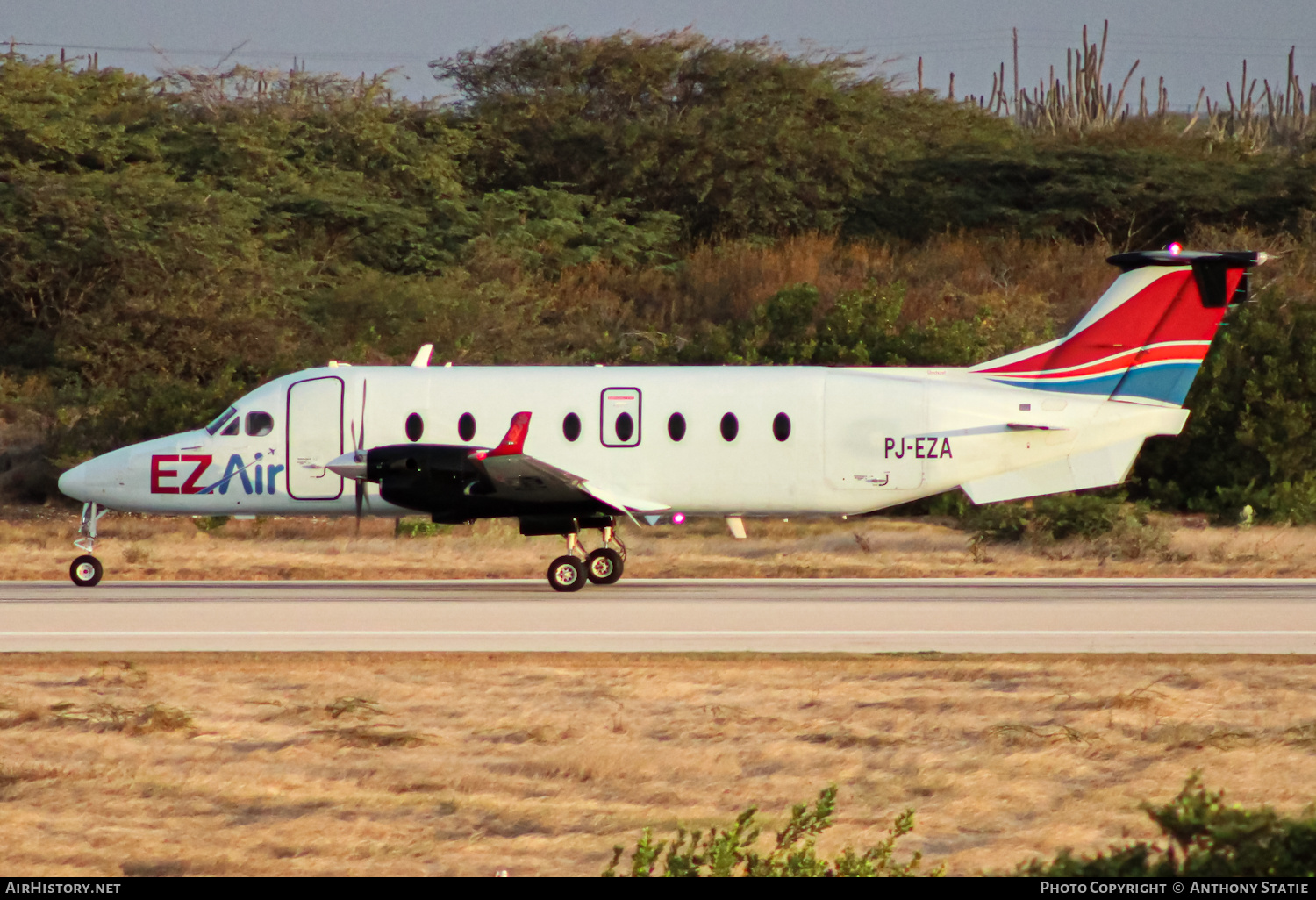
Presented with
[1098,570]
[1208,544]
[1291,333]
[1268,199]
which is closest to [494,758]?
A: [1098,570]

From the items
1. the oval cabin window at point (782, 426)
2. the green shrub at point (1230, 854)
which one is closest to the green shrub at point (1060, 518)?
the oval cabin window at point (782, 426)

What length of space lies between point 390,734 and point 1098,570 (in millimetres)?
14375

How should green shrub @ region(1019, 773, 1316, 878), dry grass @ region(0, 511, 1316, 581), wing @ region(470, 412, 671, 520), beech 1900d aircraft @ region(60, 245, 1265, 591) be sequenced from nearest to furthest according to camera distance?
green shrub @ region(1019, 773, 1316, 878)
wing @ region(470, 412, 671, 520)
beech 1900d aircraft @ region(60, 245, 1265, 591)
dry grass @ region(0, 511, 1316, 581)

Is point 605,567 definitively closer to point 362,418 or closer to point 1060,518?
point 362,418

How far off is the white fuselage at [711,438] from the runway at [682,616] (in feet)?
4.13

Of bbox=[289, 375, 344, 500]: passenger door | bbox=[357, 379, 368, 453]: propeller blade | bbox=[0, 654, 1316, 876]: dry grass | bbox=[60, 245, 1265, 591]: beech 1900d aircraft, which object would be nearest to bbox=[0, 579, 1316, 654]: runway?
bbox=[0, 654, 1316, 876]: dry grass

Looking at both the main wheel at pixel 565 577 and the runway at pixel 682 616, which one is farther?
the main wheel at pixel 565 577

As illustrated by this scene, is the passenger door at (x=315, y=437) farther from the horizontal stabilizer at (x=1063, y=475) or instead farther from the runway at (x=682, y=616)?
the horizontal stabilizer at (x=1063, y=475)

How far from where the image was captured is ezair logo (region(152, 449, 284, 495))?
814 inches

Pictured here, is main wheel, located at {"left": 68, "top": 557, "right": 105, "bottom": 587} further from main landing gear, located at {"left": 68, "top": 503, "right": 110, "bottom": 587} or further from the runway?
the runway

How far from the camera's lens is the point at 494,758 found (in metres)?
10.0

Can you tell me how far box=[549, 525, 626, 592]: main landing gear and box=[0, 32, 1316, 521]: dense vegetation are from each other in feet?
35.0

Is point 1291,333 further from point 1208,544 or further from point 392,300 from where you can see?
point 392,300

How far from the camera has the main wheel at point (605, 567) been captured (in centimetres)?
2034
